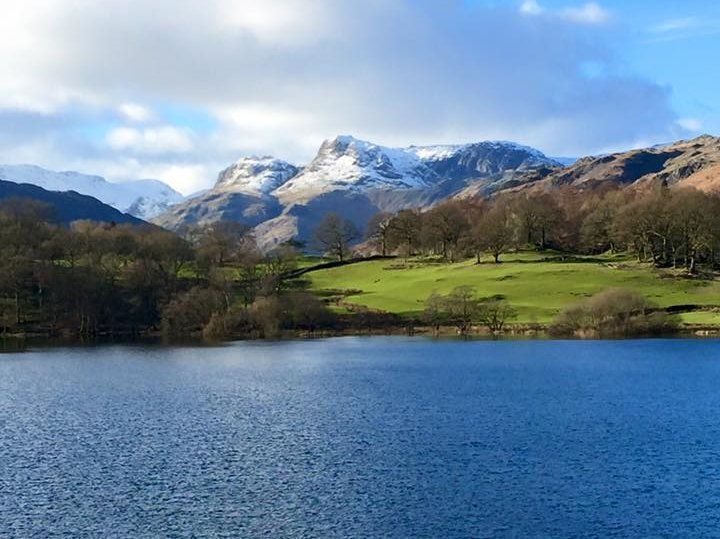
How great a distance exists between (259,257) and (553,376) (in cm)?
8864

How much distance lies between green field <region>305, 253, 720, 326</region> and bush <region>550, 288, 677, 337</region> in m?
5.00

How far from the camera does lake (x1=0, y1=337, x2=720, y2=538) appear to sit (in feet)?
106

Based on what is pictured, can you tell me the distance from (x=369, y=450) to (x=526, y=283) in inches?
3512

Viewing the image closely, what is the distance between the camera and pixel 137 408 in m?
59.1

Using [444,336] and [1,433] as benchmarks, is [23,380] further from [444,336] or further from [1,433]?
[444,336]

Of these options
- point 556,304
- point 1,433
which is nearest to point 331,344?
point 556,304

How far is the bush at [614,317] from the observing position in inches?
4048

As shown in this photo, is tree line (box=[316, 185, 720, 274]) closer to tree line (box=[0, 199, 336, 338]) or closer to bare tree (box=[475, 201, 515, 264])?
bare tree (box=[475, 201, 515, 264])

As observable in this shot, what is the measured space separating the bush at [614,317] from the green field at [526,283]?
5.00 m

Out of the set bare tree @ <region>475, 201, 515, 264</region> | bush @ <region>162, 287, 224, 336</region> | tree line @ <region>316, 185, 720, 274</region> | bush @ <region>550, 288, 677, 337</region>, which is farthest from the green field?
bush @ <region>162, 287, 224, 336</region>

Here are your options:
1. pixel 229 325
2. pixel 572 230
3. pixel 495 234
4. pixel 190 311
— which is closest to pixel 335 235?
pixel 495 234

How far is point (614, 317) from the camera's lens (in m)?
103

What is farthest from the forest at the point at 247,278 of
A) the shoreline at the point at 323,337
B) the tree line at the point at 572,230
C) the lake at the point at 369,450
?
the lake at the point at 369,450

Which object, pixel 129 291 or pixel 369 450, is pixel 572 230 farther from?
pixel 369 450
